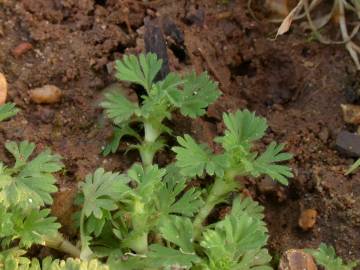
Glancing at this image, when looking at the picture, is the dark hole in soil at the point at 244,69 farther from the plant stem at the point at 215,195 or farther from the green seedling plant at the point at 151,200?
the plant stem at the point at 215,195

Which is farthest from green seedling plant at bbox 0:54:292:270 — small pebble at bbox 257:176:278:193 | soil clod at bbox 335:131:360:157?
soil clod at bbox 335:131:360:157

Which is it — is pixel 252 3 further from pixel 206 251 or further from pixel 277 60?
pixel 206 251

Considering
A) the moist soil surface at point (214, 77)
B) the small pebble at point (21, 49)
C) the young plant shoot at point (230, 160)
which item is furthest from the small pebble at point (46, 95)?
the young plant shoot at point (230, 160)

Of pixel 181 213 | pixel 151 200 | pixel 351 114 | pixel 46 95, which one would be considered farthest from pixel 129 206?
pixel 351 114

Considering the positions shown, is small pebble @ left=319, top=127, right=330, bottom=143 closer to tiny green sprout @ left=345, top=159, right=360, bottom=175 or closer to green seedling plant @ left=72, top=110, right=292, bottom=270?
tiny green sprout @ left=345, top=159, right=360, bottom=175

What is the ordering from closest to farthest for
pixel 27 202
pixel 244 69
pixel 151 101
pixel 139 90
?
pixel 27 202, pixel 151 101, pixel 139 90, pixel 244 69

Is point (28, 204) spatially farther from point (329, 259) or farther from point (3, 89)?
point (329, 259)

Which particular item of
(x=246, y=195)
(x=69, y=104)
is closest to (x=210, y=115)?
(x=246, y=195)

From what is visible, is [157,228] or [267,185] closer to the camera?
[157,228]
